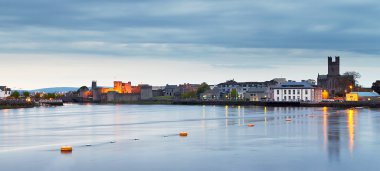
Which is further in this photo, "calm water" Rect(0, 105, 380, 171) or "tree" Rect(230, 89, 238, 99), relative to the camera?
"tree" Rect(230, 89, 238, 99)

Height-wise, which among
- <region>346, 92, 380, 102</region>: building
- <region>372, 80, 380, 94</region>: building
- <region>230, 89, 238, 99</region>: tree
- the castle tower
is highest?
the castle tower

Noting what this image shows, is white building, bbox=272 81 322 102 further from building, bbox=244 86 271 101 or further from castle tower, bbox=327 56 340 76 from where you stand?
castle tower, bbox=327 56 340 76

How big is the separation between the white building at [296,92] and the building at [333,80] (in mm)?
9121

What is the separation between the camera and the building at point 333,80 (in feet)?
541

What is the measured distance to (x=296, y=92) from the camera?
157375 mm

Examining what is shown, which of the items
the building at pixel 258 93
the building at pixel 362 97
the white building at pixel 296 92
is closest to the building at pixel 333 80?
the white building at pixel 296 92

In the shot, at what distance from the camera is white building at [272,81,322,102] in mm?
156250

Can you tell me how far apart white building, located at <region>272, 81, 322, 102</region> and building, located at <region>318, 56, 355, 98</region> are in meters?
9.12

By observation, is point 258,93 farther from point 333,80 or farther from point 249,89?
point 333,80

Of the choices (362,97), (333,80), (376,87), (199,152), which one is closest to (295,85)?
(376,87)

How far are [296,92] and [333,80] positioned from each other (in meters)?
25.4

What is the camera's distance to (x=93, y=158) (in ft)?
90.8

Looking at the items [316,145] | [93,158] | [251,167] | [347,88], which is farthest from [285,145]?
[347,88]

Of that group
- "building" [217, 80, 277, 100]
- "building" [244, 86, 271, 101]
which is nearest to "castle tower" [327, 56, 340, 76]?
"building" [217, 80, 277, 100]
